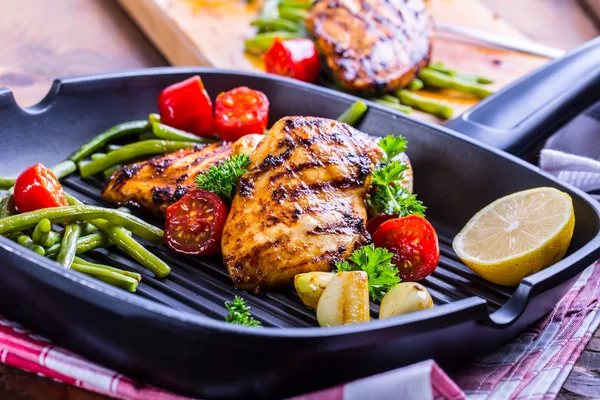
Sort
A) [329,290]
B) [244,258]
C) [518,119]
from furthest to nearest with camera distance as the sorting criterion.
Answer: [518,119]
[244,258]
[329,290]

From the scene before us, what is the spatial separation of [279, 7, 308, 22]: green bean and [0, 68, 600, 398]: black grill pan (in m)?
1.82

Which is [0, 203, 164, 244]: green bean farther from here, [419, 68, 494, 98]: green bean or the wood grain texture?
[419, 68, 494, 98]: green bean

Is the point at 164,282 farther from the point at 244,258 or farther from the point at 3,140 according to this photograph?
the point at 3,140

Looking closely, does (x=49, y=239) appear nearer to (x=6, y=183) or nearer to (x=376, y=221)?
(x=6, y=183)

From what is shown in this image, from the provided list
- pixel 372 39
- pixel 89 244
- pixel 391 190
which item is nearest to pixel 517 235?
pixel 391 190

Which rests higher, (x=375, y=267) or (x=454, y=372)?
(x=375, y=267)

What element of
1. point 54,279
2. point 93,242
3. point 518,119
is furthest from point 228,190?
point 518,119

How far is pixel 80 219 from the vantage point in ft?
9.51

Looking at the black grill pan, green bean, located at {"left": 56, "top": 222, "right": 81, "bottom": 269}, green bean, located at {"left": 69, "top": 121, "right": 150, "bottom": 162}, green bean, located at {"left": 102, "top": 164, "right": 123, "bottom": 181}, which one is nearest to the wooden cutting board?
the black grill pan

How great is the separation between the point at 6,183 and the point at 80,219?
514mm

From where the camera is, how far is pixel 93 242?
2920 mm

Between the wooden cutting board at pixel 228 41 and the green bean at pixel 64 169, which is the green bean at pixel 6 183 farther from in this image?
the wooden cutting board at pixel 228 41

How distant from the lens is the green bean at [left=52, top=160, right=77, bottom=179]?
3466 millimetres

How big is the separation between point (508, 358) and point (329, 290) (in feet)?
2.34
